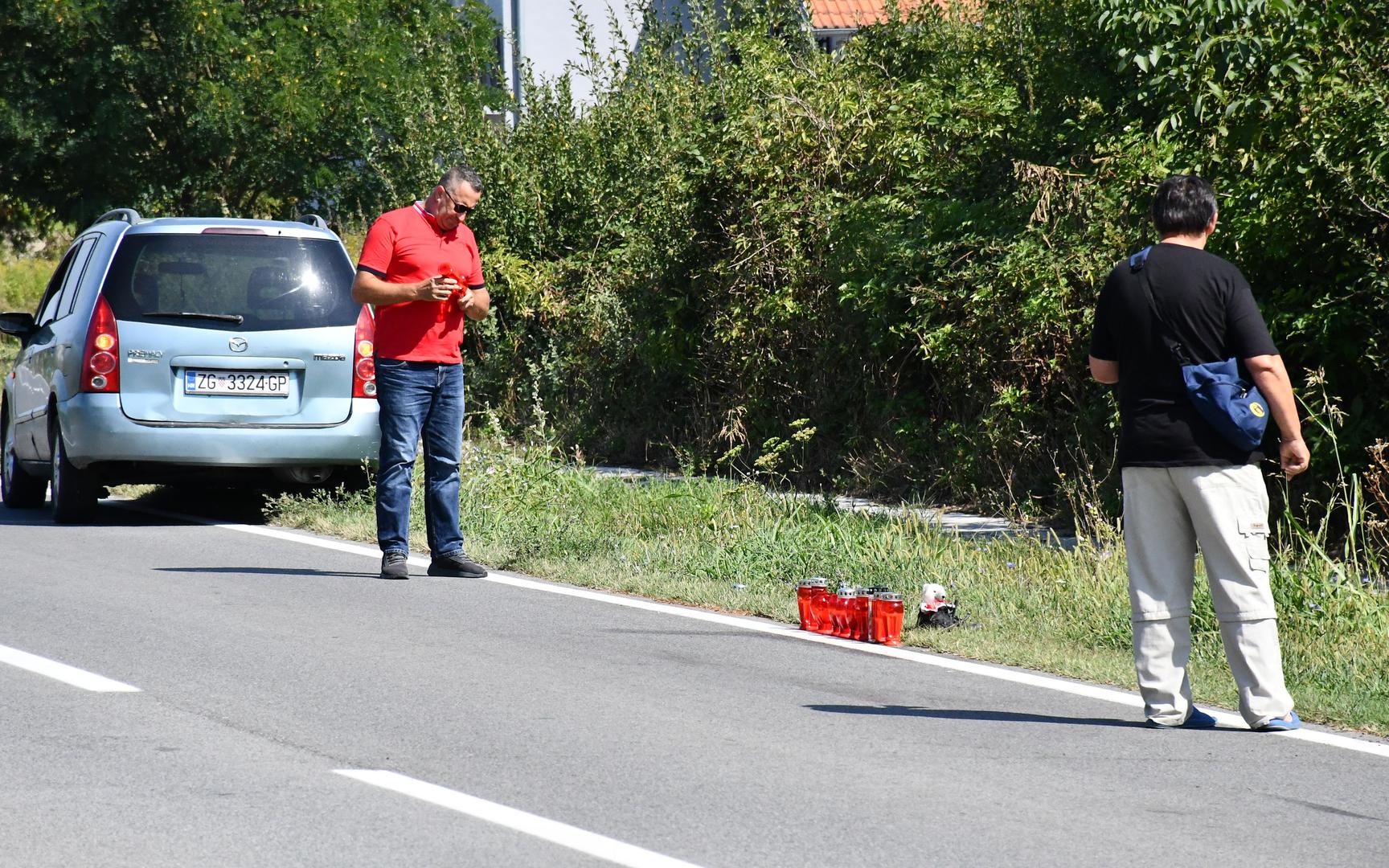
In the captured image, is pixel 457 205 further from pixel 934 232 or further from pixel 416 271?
pixel 934 232

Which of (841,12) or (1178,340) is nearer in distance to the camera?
(1178,340)

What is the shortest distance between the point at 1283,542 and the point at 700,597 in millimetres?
3394

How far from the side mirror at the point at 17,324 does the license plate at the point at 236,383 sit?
1729 mm

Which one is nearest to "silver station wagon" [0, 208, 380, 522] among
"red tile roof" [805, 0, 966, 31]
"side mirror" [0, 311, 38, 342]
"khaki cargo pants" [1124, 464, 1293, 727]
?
"side mirror" [0, 311, 38, 342]

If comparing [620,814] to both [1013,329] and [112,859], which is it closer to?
[112,859]

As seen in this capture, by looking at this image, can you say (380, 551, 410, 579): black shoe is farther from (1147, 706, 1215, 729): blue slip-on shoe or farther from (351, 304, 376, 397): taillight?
(1147, 706, 1215, 729): blue slip-on shoe

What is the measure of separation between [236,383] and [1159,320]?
6922mm

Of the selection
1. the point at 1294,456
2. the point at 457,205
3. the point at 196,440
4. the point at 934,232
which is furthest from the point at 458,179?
the point at 1294,456

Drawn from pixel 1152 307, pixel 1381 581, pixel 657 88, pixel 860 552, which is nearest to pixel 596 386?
pixel 657 88

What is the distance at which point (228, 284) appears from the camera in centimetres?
1155

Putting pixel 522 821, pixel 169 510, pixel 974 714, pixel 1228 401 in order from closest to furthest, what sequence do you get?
1. pixel 522 821
2. pixel 1228 401
3. pixel 974 714
4. pixel 169 510

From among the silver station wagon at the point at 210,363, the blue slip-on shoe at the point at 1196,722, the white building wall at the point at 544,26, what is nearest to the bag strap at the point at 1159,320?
the blue slip-on shoe at the point at 1196,722

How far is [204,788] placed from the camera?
5.18 meters

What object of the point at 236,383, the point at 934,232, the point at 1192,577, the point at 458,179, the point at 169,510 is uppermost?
the point at 458,179
